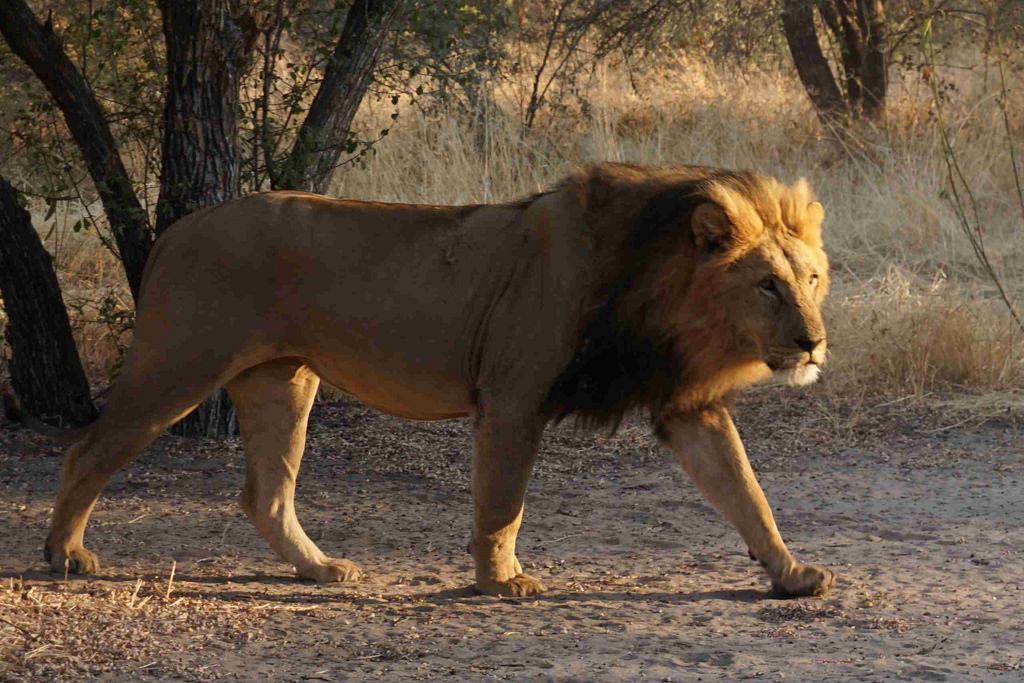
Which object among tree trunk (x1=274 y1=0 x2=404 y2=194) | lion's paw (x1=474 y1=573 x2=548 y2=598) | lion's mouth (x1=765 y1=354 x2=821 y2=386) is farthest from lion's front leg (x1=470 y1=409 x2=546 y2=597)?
tree trunk (x1=274 y1=0 x2=404 y2=194)

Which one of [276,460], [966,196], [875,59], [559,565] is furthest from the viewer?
[875,59]

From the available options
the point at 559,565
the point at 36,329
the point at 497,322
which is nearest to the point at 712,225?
the point at 497,322

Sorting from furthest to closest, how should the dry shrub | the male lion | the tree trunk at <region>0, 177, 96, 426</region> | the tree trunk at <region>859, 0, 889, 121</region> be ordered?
the tree trunk at <region>859, 0, 889, 121</region> < the dry shrub < the tree trunk at <region>0, 177, 96, 426</region> < the male lion

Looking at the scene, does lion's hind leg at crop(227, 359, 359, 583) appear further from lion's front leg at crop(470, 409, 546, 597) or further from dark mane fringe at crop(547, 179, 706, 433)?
dark mane fringe at crop(547, 179, 706, 433)

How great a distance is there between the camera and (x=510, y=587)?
178 inches

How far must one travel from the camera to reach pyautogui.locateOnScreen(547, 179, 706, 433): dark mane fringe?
4355 millimetres

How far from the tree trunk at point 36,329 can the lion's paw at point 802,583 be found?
3.55 metres

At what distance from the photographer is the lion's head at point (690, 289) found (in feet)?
13.9

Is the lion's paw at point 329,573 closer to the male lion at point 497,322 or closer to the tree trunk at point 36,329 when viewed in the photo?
the male lion at point 497,322

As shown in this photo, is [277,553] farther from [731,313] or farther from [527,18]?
[527,18]

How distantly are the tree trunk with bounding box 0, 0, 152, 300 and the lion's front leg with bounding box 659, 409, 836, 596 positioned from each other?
112 inches

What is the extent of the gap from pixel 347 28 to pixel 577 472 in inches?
86.0

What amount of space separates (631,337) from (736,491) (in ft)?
1.94

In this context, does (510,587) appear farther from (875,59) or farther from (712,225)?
(875,59)
